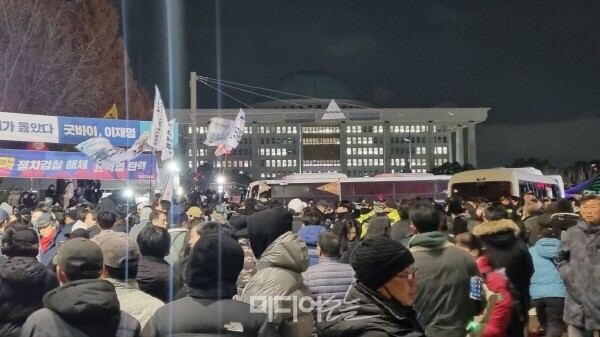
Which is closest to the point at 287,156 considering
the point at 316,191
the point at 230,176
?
the point at 230,176

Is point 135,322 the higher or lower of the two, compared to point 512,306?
higher

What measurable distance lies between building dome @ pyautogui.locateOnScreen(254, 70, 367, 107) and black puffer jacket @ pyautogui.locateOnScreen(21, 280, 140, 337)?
105230 millimetres

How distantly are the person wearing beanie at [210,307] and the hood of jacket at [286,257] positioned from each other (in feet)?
2.42

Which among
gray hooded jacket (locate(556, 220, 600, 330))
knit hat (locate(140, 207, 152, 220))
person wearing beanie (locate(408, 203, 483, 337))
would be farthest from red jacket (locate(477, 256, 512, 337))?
knit hat (locate(140, 207, 152, 220))

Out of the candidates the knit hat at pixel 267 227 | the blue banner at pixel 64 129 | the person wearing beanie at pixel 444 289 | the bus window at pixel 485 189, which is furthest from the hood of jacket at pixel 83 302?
the bus window at pixel 485 189

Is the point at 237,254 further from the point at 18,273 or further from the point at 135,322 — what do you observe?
the point at 18,273

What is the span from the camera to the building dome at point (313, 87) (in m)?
111

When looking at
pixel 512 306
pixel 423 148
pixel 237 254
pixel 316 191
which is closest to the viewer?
pixel 237 254

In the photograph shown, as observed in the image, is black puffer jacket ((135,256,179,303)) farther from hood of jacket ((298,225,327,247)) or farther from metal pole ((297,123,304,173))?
metal pole ((297,123,304,173))

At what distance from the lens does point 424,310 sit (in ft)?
13.5

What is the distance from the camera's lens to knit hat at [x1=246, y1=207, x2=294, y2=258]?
4535 millimetres

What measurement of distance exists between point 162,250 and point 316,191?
91.3 ft

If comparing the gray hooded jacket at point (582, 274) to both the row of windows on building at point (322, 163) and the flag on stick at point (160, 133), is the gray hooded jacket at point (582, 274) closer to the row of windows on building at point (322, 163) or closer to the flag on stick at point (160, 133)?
the flag on stick at point (160, 133)

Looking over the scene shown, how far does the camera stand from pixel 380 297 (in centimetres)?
248
